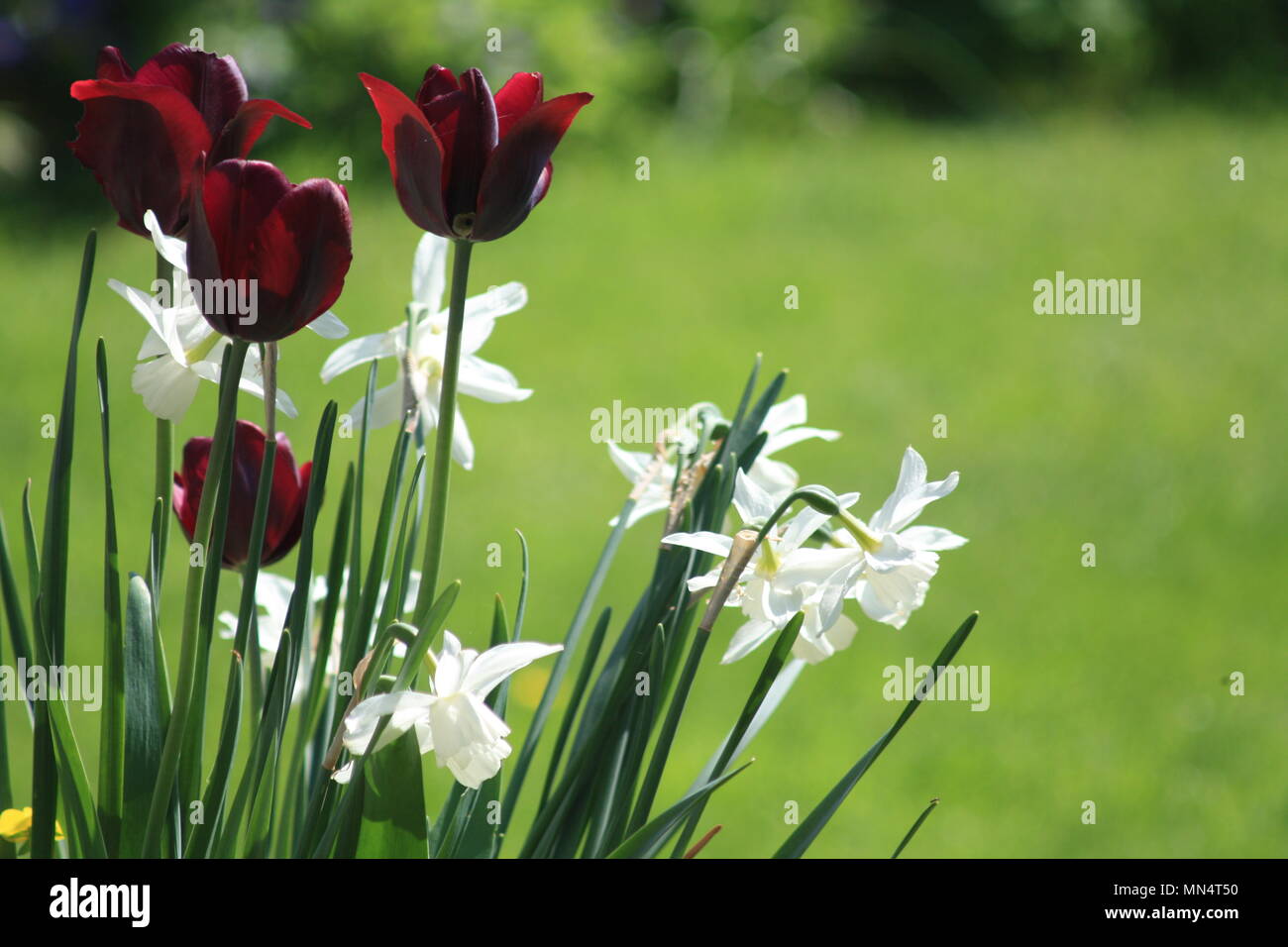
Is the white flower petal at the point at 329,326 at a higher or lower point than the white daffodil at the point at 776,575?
higher

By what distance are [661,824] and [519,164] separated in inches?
12.2

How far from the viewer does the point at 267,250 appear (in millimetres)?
549

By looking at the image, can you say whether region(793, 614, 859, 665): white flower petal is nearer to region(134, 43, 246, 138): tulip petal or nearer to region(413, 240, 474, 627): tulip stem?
region(413, 240, 474, 627): tulip stem

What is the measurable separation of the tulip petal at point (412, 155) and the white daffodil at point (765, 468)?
203mm

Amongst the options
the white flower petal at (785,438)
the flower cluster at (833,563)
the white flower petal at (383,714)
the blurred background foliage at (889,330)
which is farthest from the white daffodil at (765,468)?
the blurred background foliage at (889,330)

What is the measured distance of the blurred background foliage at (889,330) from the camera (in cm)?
226

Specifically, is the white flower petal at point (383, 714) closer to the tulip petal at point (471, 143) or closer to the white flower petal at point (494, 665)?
the white flower petal at point (494, 665)

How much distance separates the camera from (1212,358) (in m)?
3.39

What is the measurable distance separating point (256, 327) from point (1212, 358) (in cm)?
330

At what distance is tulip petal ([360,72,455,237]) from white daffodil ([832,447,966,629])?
0.25 meters

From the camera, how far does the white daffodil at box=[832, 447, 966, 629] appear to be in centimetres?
62

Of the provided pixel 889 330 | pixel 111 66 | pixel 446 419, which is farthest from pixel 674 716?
pixel 889 330
